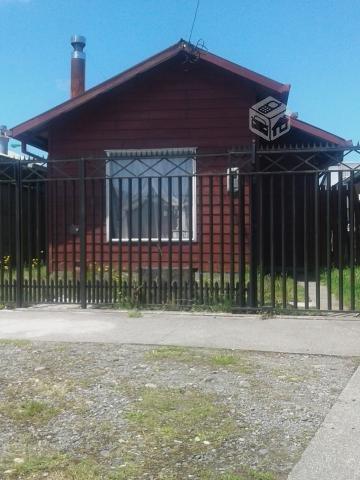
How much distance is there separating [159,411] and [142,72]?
8.85 metres

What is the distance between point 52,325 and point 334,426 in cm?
481

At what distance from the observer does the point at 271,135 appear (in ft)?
41.1

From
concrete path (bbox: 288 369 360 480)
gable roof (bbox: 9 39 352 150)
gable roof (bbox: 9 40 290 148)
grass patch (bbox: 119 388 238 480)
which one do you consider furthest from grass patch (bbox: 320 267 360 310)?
grass patch (bbox: 119 388 238 480)

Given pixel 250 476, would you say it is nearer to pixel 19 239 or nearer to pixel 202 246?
pixel 202 246

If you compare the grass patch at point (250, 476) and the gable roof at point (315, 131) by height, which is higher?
the gable roof at point (315, 131)

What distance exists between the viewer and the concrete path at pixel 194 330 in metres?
6.98

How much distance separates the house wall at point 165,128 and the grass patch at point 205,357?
5287mm

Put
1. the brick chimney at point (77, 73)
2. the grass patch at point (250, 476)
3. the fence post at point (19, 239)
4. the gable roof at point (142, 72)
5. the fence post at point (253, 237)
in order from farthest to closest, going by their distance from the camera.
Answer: the brick chimney at point (77, 73) → the gable roof at point (142, 72) → the fence post at point (19, 239) → the fence post at point (253, 237) → the grass patch at point (250, 476)

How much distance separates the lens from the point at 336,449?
4047mm

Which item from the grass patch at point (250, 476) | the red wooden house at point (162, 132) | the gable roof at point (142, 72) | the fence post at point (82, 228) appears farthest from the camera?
the red wooden house at point (162, 132)

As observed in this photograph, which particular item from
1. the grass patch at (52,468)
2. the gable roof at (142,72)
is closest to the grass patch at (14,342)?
the grass patch at (52,468)

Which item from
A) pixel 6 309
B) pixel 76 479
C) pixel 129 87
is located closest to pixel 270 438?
pixel 76 479

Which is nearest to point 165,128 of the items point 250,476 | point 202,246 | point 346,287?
point 202,246

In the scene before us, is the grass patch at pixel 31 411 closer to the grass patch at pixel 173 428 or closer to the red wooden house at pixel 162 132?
the grass patch at pixel 173 428
